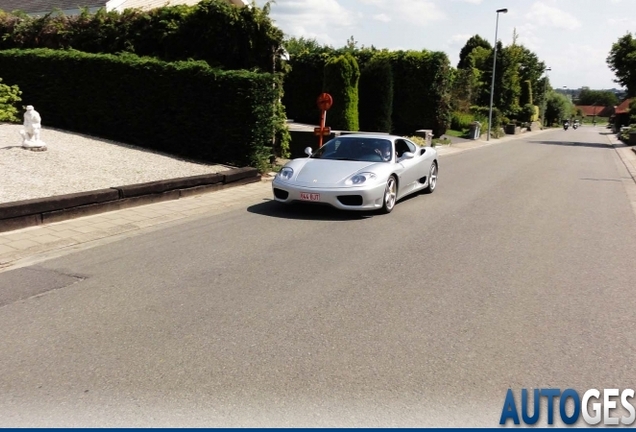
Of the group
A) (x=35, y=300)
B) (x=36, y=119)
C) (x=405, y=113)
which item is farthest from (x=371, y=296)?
(x=405, y=113)

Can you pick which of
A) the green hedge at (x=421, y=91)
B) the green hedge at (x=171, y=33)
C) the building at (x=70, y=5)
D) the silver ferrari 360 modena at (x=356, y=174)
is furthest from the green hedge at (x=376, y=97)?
the silver ferrari 360 modena at (x=356, y=174)

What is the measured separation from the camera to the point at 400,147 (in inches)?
430

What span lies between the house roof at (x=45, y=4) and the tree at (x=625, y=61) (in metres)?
31.8

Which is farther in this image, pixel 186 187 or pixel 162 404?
pixel 186 187

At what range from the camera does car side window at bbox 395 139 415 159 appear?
35.1ft

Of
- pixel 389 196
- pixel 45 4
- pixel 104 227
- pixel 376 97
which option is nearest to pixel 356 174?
pixel 389 196

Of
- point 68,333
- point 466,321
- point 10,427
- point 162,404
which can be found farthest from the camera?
point 466,321

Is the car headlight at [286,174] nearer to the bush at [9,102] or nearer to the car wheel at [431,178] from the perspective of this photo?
the car wheel at [431,178]

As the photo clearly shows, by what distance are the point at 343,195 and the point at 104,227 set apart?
11.4ft

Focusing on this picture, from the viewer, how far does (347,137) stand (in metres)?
10.8

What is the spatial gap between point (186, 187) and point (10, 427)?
7685 mm

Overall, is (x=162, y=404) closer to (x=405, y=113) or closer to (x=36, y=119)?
(x=36, y=119)

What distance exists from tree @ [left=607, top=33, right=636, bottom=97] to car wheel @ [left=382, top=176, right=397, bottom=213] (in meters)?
34.2

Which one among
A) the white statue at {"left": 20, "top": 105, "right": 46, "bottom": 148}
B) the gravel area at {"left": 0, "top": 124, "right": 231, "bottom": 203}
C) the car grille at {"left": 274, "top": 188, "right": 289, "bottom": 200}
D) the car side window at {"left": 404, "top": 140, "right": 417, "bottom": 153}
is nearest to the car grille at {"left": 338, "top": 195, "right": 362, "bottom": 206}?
the car grille at {"left": 274, "top": 188, "right": 289, "bottom": 200}
